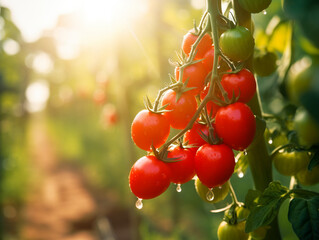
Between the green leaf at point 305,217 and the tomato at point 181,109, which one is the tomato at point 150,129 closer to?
the tomato at point 181,109

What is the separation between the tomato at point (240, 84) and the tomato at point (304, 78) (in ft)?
1.15

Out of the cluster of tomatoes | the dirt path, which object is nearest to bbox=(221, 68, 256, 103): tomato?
the cluster of tomatoes

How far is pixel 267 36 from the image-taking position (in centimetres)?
137

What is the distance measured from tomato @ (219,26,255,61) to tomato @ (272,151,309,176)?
31cm

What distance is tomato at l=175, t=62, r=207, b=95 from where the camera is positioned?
30.7 inches

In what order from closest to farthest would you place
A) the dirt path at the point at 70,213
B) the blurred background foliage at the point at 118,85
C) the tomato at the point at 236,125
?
the tomato at the point at 236,125, the blurred background foliage at the point at 118,85, the dirt path at the point at 70,213

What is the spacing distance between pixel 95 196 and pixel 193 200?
14.1 ft

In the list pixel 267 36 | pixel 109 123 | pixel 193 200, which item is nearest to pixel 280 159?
pixel 267 36

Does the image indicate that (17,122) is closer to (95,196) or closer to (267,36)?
(95,196)

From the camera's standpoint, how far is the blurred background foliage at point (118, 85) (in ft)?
12.3

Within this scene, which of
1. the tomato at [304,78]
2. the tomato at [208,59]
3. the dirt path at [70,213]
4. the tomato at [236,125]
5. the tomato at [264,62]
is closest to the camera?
the tomato at [304,78]

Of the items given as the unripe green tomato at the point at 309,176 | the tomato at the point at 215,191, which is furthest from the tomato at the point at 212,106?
the unripe green tomato at the point at 309,176

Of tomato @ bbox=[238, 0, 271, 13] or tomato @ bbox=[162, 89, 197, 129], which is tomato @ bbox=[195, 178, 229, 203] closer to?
tomato @ bbox=[162, 89, 197, 129]

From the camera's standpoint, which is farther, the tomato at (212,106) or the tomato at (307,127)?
the tomato at (212,106)
